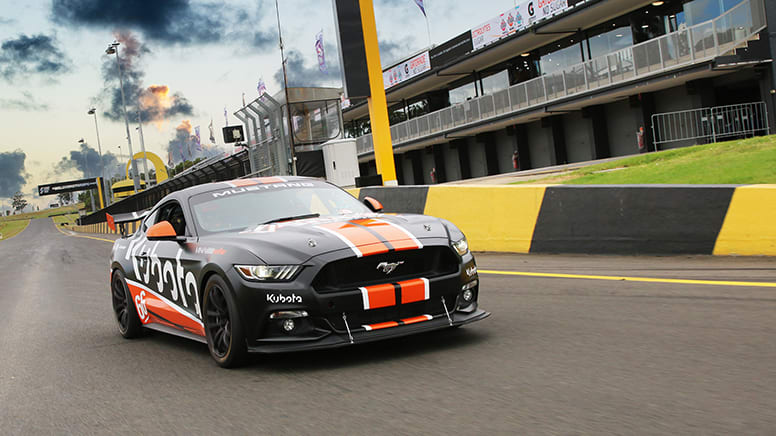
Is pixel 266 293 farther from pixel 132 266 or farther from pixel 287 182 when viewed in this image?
pixel 132 266

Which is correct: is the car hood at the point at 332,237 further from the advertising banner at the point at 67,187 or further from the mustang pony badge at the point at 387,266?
the advertising banner at the point at 67,187

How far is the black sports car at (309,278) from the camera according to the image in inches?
186

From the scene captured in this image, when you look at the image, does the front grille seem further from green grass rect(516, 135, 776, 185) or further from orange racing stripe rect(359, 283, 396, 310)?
green grass rect(516, 135, 776, 185)

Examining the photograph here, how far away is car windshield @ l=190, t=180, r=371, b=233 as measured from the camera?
5.96m

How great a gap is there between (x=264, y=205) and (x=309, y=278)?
5.37ft

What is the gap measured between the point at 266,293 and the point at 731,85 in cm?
2526

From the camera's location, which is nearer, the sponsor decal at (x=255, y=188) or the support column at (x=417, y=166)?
the sponsor decal at (x=255, y=188)

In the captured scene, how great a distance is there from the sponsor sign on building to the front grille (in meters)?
26.4

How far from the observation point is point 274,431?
3.60 m

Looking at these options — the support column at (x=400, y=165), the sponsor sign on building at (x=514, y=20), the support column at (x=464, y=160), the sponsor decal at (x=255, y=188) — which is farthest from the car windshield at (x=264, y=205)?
the support column at (x=400, y=165)

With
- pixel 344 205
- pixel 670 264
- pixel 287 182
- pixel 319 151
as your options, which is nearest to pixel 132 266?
pixel 287 182

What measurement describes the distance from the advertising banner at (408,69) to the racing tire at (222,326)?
36337 mm

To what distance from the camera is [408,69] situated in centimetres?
4275

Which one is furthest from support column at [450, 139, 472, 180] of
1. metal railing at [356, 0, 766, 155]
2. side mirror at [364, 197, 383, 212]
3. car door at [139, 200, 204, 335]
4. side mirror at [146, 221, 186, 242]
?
side mirror at [146, 221, 186, 242]
